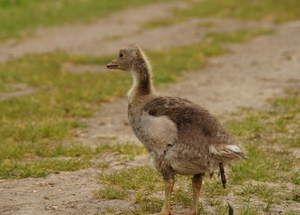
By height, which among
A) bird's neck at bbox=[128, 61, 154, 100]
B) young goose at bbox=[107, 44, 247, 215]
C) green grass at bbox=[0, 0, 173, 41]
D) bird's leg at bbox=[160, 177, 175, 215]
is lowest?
bird's leg at bbox=[160, 177, 175, 215]

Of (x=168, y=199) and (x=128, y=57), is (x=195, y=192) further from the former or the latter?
(x=128, y=57)

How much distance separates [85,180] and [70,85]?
5.16 metres

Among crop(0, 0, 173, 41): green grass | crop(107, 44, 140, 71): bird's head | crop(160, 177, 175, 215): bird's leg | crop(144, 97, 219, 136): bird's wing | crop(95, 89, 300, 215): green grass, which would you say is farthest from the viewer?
crop(0, 0, 173, 41): green grass

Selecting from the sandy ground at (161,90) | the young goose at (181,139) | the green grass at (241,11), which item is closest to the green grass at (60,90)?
the sandy ground at (161,90)

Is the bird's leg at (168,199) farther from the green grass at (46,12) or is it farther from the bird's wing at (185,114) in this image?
the green grass at (46,12)

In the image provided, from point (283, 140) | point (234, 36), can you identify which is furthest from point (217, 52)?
point (283, 140)

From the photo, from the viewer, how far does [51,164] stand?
7422 millimetres

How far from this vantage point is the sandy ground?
637 cm

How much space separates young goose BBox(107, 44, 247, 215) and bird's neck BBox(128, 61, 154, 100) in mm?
139

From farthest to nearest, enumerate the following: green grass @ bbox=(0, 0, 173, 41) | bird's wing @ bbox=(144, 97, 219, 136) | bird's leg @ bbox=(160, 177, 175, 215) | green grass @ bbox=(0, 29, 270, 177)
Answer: green grass @ bbox=(0, 0, 173, 41), green grass @ bbox=(0, 29, 270, 177), bird's leg @ bbox=(160, 177, 175, 215), bird's wing @ bbox=(144, 97, 219, 136)

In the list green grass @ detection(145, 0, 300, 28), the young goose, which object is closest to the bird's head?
the young goose

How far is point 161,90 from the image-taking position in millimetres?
11438

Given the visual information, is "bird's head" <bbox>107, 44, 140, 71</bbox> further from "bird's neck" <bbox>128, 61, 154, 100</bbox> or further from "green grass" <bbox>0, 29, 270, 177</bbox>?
"green grass" <bbox>0, 29, 270, 177</bbox>

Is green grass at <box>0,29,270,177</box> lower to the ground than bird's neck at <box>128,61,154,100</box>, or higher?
lower
